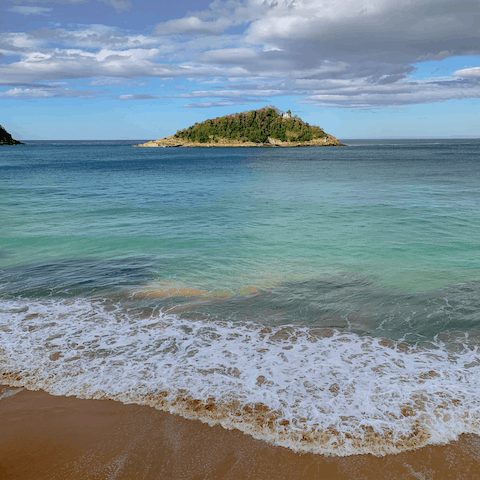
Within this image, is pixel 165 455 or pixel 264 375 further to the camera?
pixel 264 375

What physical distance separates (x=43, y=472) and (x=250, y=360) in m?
3.66

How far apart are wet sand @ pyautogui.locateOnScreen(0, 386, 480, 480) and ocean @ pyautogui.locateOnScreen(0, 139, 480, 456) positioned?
198mm

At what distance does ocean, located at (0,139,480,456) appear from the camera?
564 centimetres

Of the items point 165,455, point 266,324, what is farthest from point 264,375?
point 165,455

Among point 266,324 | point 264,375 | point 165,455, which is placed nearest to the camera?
point 165,455

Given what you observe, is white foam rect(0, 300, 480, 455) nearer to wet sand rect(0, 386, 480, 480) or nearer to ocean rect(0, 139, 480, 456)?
ocean rect(0, 139, 480, 456)

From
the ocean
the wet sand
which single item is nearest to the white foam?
the ocean

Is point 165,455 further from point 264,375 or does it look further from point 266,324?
point 266,324

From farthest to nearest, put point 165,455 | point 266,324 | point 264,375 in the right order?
point 266,324
point 264,375
point 165,455

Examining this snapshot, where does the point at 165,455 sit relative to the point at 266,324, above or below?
below

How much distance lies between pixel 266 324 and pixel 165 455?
4.00m

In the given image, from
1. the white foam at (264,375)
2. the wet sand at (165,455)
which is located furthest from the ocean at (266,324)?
the wet sand at (165,455)

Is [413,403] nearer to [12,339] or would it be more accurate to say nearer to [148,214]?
[12,339]

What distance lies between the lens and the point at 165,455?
16.1ft
